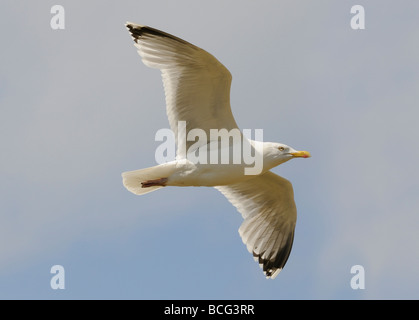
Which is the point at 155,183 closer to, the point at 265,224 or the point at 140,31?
the point at 140,31

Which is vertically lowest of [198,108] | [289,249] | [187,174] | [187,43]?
[289,249]

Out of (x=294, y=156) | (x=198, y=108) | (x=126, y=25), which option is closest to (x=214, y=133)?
(x=198, y=108)

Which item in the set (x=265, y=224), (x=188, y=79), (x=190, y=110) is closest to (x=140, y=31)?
(x=188, y=79)

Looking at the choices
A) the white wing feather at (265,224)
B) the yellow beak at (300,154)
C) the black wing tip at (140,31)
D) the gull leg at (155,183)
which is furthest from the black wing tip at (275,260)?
the black wing tip at (140,31)

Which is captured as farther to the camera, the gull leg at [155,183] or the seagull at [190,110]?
the gull leg at [155,183]

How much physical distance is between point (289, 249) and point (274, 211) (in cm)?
56

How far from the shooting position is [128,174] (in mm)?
10008

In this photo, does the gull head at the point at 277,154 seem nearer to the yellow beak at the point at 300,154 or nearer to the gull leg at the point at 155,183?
the yellow beak at the point at 300,154

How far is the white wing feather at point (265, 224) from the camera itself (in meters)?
11.4

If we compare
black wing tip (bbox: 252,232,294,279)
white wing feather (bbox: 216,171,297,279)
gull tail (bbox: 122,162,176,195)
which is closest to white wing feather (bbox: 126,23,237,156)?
gull tail (bbox: 122,162,176,195)

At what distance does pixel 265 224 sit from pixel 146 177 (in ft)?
7.22

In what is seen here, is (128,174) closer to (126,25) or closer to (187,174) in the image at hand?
(187,174)

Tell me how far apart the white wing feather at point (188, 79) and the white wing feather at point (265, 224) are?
1.60 metres

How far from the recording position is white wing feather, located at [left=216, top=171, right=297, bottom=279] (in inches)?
447
